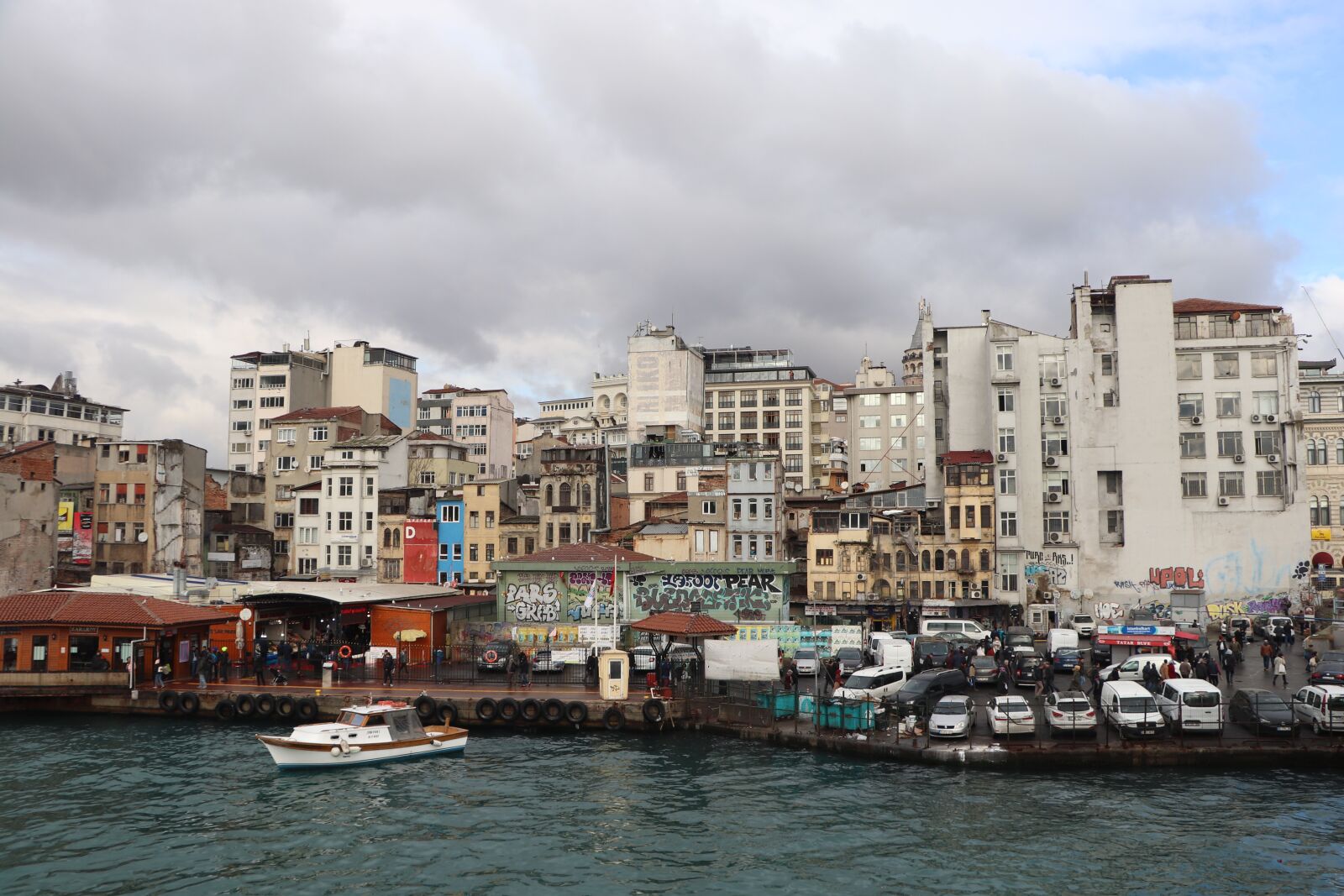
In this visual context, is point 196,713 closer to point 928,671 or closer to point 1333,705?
point 928,671

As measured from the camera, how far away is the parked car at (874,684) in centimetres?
4159

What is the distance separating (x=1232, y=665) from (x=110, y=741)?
4726 cm

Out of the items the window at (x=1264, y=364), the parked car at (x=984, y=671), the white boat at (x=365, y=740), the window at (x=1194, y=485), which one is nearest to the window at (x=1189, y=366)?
the window at (x=1264, y=364)

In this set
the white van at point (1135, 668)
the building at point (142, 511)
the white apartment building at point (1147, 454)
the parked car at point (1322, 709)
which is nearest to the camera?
the parked car at point (1322, 709)

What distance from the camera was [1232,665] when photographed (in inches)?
1854

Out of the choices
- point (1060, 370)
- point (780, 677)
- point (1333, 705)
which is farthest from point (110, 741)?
point (1060, 370)

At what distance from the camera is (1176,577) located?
7512 centimetres

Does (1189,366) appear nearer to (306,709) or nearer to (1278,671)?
(1278,671)

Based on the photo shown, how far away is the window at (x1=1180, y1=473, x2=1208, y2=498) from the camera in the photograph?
7656cm

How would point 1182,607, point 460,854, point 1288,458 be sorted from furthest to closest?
point 1288,458 < point 1182,607 < point 460,854

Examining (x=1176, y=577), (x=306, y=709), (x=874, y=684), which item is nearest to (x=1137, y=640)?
(x=874, y=684)

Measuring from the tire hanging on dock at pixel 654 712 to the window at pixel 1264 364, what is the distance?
56.4m

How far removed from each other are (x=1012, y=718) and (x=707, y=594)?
2718cm

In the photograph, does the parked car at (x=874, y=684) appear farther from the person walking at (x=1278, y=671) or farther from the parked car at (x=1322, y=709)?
the person walking at (x=1278, y=671)
